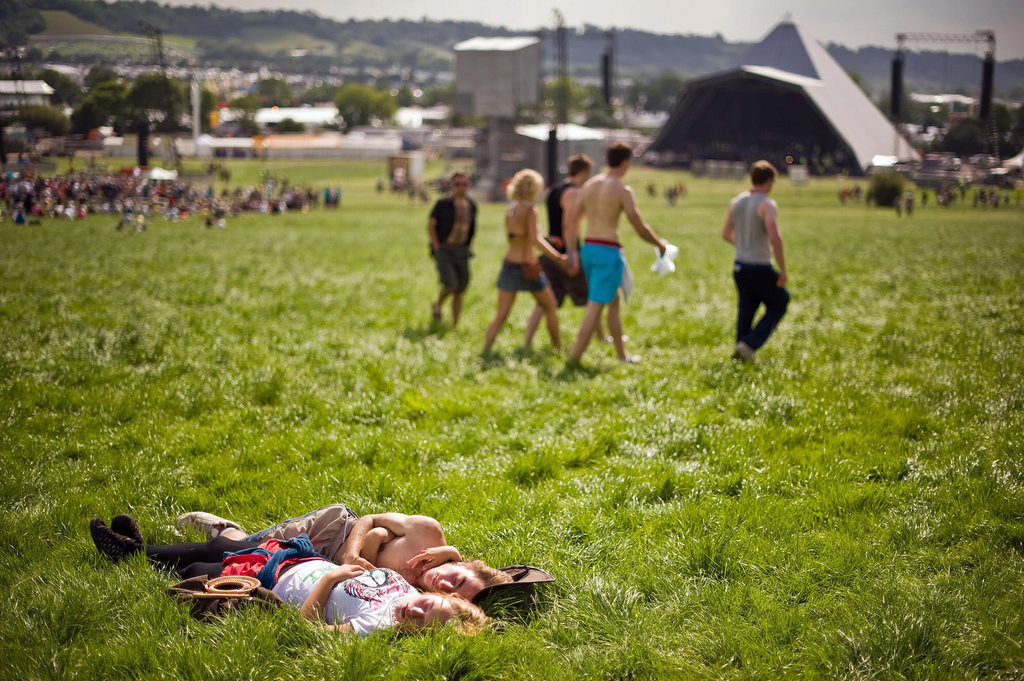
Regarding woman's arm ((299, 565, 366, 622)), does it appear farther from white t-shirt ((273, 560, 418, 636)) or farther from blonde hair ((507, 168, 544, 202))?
blonde hair ((507, 168, 544, 202))

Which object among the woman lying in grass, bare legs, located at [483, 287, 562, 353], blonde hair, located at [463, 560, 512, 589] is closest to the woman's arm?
the woman lying in grass

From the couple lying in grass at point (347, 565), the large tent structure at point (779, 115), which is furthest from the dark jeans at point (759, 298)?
the large tent structure at point (779, 115)

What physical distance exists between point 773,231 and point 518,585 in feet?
Result: 20.4

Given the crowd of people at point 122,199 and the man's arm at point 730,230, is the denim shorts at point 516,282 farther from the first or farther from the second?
the crowd of people at point 122,199

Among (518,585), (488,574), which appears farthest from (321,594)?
(518,585)

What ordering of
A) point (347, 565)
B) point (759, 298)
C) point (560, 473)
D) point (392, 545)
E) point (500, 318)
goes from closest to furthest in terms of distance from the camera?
1. point (347, 565)
2. point (392, 545)
3. point (560, 473)
4. point (759, 298)
5. point (500, 318)

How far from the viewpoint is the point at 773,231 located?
28.8 feet

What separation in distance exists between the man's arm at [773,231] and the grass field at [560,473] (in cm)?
106

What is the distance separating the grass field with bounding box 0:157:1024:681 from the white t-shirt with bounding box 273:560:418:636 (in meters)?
0.14

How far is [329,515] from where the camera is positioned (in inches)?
176

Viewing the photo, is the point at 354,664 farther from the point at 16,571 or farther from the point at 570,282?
the point at 570,282

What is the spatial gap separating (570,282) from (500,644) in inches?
292

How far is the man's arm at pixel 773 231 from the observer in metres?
8.69

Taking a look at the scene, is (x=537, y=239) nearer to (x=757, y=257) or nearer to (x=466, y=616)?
(x=757, y=257)
